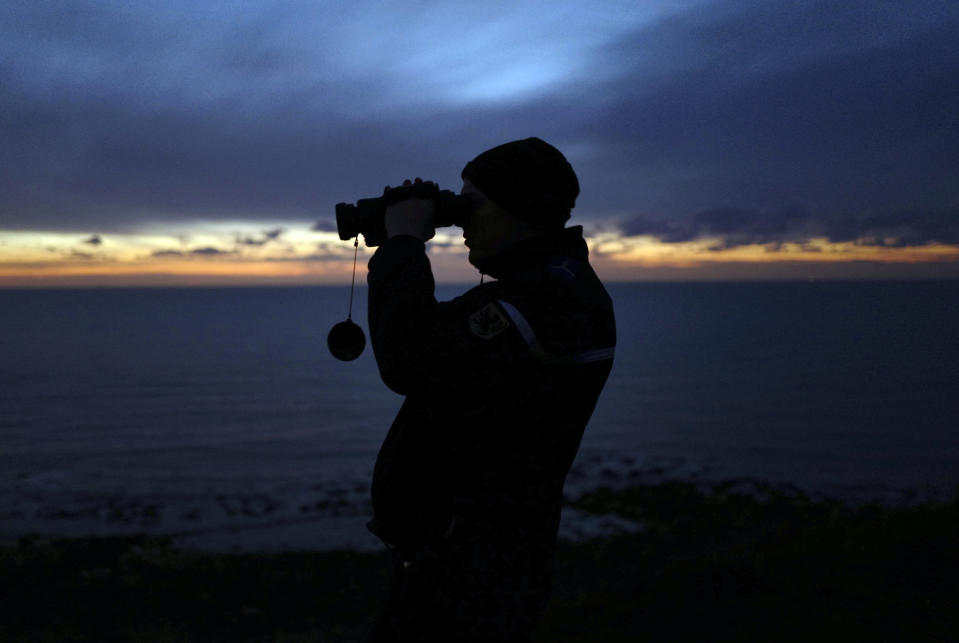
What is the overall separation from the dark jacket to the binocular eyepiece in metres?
0.16

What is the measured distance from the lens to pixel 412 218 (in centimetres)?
222

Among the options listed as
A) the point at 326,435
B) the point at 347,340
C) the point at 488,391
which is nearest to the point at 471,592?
the point at 488,391

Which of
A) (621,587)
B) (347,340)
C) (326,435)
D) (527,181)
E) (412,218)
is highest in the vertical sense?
(527,181)

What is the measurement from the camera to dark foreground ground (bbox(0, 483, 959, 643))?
21.9 ft

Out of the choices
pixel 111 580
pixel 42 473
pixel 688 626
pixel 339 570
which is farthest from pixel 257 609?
pixel 42 473

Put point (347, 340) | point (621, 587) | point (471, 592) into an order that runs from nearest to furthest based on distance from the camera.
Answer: point (471, 592) < point (347, 340) < point (621, 587)

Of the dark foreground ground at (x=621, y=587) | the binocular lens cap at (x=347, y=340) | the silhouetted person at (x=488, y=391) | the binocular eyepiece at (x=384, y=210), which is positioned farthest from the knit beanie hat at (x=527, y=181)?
the dark foreground ground at (x=621, y=587)

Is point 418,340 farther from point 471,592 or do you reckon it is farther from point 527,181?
point 471,592

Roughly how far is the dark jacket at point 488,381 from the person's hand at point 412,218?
0.17ft

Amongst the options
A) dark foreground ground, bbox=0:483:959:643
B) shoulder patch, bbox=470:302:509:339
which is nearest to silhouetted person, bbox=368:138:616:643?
shoulder patch, bbox=470:302:509:339

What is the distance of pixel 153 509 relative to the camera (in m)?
19.7

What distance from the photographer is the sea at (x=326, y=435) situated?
19.6 metres

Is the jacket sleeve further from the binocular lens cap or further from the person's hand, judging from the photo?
the binocular lens cap

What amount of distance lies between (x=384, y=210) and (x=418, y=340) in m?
0.57
